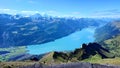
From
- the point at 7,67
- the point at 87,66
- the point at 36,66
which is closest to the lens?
the point at 87,66

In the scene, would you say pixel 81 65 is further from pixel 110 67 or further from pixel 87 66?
pixel 110 67

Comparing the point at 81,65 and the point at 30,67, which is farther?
the point at 30,67

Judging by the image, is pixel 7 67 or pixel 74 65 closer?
pixel 74 65

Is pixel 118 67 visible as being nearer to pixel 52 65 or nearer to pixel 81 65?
pixel 81 65

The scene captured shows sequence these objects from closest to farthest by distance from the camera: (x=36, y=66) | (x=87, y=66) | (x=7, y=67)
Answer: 1. (x=87, y=66)
2. (x=36, y=66)
3. (x=7, y=67)

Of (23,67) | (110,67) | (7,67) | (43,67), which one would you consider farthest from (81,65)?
(7,67)

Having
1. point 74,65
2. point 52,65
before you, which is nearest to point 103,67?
point 74,65

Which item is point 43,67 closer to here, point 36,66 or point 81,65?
point 36,66
